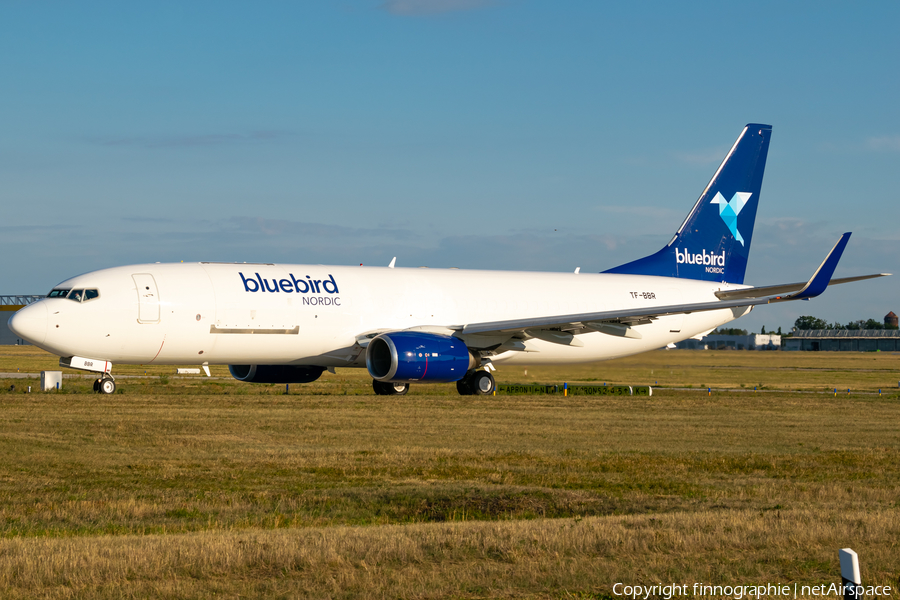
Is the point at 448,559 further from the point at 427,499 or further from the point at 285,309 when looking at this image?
the point at 285,309

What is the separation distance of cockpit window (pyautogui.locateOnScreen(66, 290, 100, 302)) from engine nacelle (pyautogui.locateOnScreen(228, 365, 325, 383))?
267 inches

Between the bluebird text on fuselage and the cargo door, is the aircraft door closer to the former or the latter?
the bluebird text on fuselage

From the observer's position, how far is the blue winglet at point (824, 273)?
31234 millimetres

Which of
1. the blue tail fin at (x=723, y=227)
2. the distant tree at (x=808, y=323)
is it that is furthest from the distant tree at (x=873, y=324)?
the blue tail fin at (x=723, y=227)

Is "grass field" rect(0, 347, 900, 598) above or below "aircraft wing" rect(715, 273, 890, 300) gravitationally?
below

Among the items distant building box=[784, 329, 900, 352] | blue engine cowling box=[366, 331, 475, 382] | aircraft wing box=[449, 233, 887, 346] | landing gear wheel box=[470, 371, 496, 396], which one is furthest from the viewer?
distant building box=[784, 329, 900, 352]

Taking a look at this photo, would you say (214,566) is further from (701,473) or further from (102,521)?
(701,473)

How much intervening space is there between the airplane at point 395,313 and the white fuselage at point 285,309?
4 centimetres

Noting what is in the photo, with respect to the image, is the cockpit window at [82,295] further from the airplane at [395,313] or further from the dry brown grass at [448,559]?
the dry brown grass at [448,559]

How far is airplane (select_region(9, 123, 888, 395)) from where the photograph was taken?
28.1m

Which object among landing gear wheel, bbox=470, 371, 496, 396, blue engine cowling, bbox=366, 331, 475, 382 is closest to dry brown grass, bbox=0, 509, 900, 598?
blue engine cowling, bbox=366, 331, 475, 382

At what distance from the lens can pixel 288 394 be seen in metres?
33.0

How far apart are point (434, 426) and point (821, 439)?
8.39m

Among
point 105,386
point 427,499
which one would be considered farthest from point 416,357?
point 427,499
